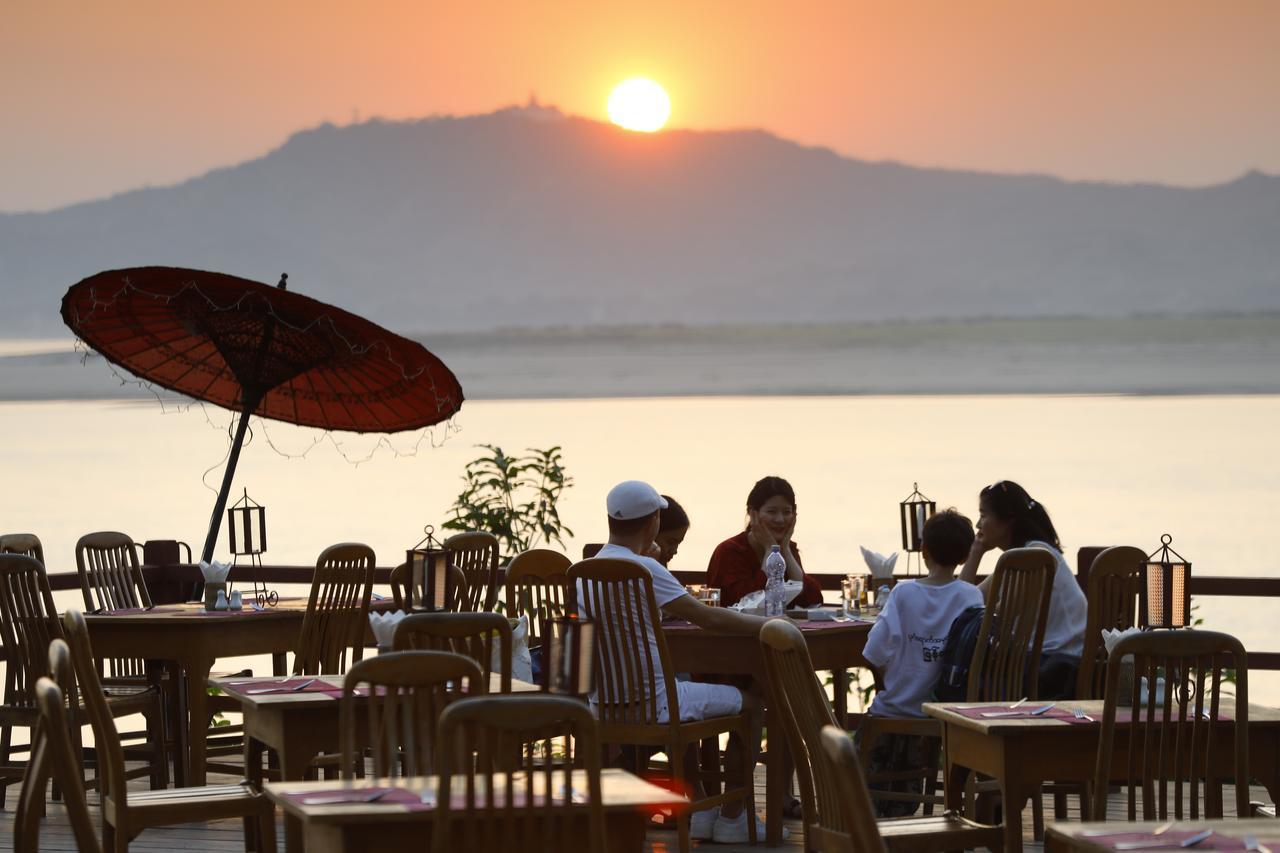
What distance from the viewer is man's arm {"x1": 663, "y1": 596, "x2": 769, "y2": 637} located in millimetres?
5648

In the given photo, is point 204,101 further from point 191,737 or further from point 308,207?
point 191,737

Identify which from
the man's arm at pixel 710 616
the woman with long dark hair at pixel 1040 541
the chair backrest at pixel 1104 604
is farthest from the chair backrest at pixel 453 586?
the chair backrest at pixel 1104 604

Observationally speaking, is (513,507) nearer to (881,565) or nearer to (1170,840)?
(881,565)

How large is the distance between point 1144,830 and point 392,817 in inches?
52.3

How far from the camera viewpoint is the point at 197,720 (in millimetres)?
6445

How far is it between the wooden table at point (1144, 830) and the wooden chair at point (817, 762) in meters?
0.52

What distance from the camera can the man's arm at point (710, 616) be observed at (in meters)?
5.65

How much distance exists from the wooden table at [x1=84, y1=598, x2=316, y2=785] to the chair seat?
2911 mm

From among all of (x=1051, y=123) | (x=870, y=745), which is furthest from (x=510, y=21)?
(x=870, y=745)

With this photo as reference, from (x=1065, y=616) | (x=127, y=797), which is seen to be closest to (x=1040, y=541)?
(x=1065, y=616)

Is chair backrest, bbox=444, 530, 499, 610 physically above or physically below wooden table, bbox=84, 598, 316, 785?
above

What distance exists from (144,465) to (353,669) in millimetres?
34328

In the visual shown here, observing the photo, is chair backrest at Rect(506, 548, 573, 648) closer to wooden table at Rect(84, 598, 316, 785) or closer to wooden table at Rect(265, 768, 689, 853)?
wooden table at Rect(84, 598, 316, 785)

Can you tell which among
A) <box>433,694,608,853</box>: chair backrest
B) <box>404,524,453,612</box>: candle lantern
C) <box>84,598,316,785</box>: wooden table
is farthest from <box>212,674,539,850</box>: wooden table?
<box>84,598,316,785</box>: wooden table
